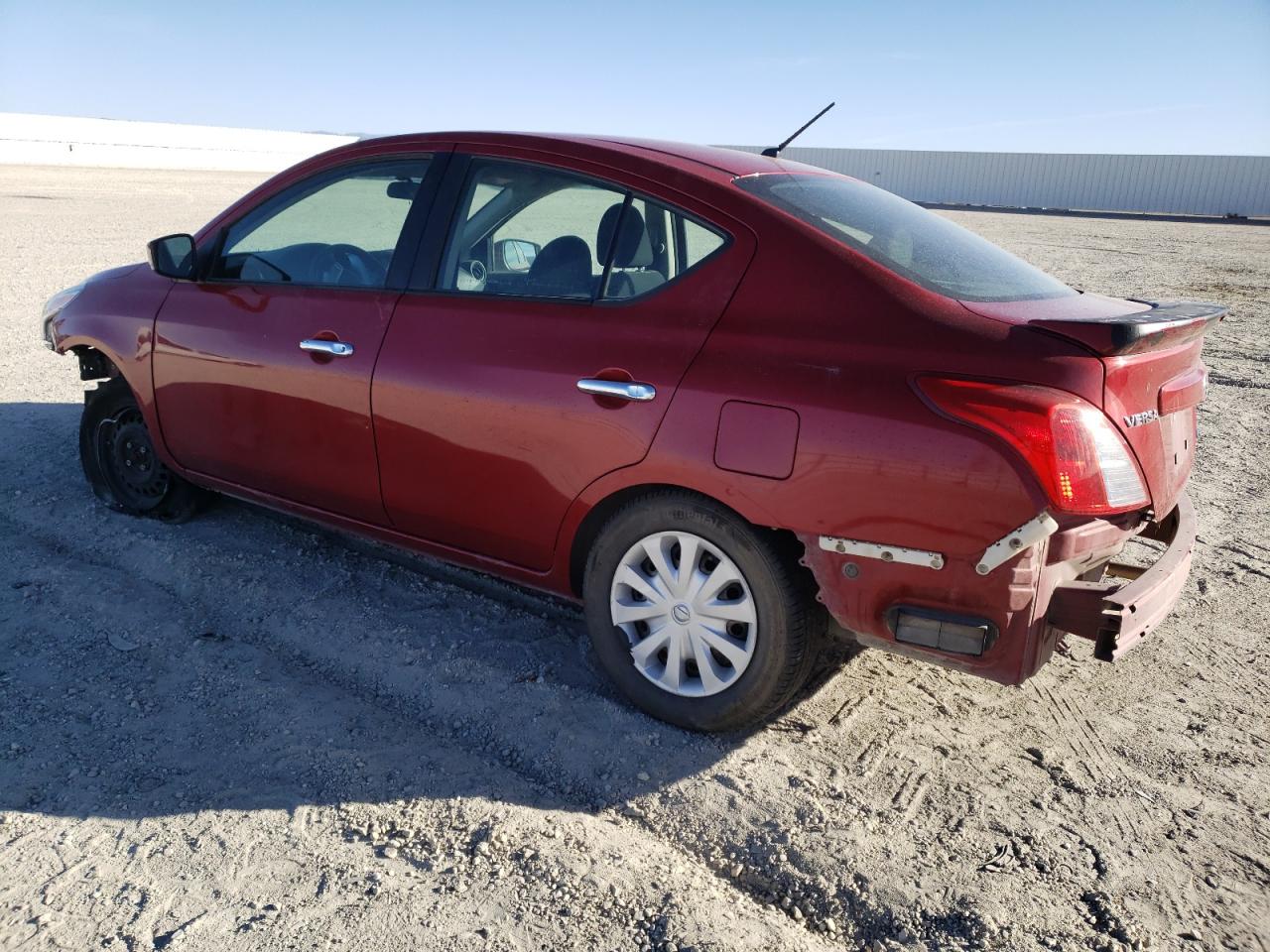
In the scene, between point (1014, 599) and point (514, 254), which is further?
point (514, 254)

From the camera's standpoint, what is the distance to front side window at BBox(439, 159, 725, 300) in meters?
3.26

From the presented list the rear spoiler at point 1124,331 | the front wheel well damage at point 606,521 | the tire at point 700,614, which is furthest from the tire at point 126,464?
the rear spoiler at point 1124,331

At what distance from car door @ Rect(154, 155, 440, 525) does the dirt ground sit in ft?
1.72

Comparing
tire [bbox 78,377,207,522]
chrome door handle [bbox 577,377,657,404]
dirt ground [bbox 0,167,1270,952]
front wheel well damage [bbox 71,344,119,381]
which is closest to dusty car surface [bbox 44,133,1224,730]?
chrome door handle [bbox 577,377,657,404]

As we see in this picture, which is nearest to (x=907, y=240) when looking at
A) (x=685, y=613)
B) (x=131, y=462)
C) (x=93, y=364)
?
(x=685, y=613)

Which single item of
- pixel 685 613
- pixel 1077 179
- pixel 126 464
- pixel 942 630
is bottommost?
pixel 126 464

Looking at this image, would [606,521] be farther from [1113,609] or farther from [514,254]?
[1113,609]

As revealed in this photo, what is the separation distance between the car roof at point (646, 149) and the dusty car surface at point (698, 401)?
0.02 m

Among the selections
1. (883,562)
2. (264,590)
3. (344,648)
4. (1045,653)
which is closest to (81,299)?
(264,590)

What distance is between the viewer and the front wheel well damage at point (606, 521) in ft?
9.77

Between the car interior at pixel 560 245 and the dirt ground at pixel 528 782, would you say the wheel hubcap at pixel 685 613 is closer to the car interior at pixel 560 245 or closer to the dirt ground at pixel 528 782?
the dirt ground at pixel 528 782

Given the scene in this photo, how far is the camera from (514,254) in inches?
147

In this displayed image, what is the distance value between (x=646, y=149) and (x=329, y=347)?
4.59 ft

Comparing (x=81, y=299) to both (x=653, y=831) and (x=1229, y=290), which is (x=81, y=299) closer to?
(x=653, y=831)
